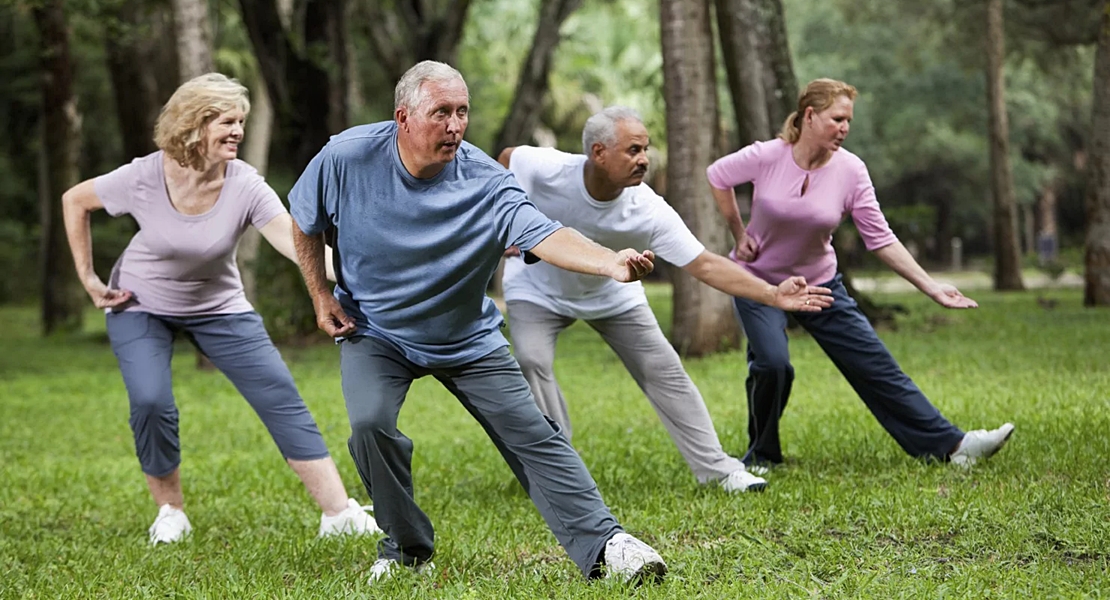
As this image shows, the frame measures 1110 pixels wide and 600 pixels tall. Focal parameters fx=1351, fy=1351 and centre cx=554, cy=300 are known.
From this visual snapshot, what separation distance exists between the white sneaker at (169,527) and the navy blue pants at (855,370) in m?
3.19

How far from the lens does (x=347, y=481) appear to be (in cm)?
868

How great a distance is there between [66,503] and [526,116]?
1466 cm

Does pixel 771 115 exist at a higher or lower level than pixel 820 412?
higher

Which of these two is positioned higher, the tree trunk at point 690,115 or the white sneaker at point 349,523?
the tree trunk at point 690,115

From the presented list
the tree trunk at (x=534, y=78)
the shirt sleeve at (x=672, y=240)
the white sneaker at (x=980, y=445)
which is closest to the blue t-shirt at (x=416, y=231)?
the shirt sleeve at (x=672, y=240)

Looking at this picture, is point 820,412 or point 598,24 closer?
point 820,412

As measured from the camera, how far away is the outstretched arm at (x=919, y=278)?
6.66 metres

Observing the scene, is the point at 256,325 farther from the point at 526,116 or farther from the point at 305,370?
the point at 526,116

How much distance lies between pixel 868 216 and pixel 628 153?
5.42 feet

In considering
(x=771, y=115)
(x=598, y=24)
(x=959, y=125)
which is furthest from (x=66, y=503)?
(x=598, y=24)

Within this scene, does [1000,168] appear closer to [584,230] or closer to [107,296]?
[584,230]

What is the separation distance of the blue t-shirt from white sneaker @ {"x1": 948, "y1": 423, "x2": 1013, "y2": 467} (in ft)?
10.2

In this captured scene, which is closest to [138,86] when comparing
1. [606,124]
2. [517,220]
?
[606,124]

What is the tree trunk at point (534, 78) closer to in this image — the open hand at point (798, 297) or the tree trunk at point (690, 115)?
the tree trunk at point (690, 115)
